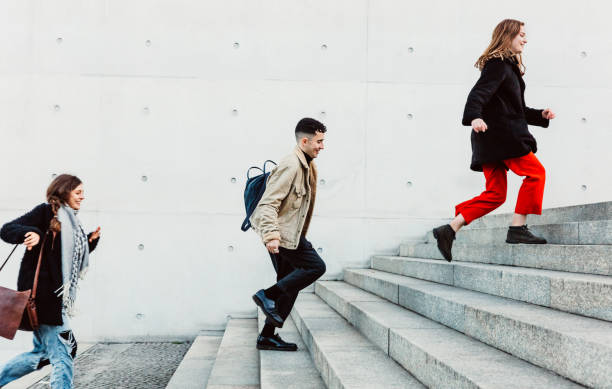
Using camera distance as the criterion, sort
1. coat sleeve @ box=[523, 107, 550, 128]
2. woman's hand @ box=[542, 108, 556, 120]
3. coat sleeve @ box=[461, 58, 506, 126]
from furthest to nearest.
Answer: coat sleeve @ box=[523, 107, 550, 128] → woman's hand @ box=[542, 108, 556, 120] → coat sleeve @ box=[461, 58, 506, 126]

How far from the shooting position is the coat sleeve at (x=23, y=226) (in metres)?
3.11

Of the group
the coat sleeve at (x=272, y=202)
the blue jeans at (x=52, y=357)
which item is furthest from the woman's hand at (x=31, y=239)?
the coat sleeve at (x=272, y=202)

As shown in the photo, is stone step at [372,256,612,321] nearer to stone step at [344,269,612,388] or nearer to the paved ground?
stone step at [344,269,612,388]

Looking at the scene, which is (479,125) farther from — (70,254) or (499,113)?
(70,254)

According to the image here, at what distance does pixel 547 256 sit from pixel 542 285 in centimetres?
62

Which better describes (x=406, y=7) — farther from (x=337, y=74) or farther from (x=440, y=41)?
(x=337, y=74)

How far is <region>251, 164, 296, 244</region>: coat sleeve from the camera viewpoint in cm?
343

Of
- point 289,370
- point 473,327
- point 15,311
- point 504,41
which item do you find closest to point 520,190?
point 504,41

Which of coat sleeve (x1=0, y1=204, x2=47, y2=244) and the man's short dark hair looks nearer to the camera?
coat sleeve (x1=0, y1=204, x2=47, y2=244)

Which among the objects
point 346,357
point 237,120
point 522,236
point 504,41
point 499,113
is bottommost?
point 346,357

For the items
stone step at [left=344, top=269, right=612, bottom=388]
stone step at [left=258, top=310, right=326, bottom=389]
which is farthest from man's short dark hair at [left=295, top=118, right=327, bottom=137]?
stone step at [left=258, top=310, right=326, bottom=389]

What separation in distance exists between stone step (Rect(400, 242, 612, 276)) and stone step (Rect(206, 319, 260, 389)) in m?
1.86

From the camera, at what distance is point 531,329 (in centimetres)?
229

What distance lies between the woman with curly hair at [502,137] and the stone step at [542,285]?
0.30m
